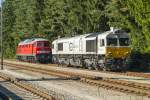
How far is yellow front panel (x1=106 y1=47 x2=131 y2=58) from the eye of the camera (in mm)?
38406

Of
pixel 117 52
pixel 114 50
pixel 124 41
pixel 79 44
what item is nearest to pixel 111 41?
pixel 114 50

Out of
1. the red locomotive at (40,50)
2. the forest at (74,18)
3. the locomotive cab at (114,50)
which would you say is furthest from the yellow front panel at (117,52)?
the red locomotive at (40,50)

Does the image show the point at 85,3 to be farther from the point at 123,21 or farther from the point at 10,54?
the point at 10,54

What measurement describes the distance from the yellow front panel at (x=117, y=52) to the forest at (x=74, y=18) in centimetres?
149

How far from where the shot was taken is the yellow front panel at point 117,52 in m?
38.4

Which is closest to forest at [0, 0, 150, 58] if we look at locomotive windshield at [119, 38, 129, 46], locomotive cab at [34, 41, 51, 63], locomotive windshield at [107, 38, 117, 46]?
locomotive windshield at [119, 38, 129, 46]

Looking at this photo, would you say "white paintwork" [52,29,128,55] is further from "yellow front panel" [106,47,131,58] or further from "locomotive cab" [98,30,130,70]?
"yellow front panel" [106,47,131,58]

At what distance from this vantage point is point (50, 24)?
7181 centimetres

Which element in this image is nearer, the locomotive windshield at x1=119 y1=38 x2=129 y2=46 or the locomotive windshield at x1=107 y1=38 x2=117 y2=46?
the locomotive windshield at x1=107 y1=38 x2=117 y2=46

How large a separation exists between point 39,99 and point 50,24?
5264 cm

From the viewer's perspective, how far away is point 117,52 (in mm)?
38625

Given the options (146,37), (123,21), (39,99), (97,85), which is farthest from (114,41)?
(39,99)

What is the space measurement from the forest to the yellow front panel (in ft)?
4.87

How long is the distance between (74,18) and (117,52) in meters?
22.6
